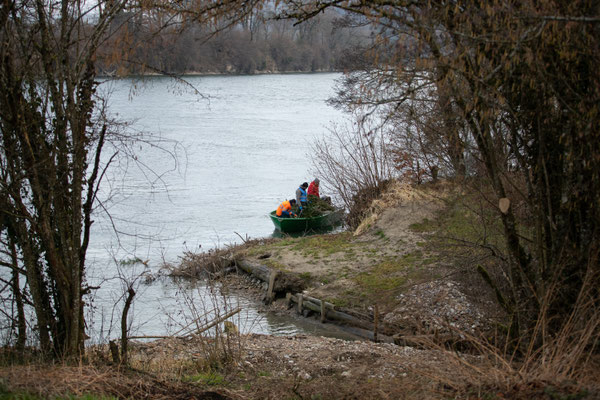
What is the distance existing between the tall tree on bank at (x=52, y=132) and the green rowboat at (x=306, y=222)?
52.9ft

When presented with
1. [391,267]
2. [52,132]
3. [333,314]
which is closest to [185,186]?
[391,267]

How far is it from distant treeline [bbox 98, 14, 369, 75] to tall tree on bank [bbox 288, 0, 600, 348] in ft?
5.40

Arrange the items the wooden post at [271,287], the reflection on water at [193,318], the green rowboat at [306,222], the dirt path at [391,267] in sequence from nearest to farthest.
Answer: the dirt path at [391,267] → the reflection on water at [193,318] → the wooden post at [271,287] → the green rowboat at [306,222]

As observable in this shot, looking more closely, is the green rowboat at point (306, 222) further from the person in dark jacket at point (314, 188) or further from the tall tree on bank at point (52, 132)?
the tall tree on bank at point (52, 132)

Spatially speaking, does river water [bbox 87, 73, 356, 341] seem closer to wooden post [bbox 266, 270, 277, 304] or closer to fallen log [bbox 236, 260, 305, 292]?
wooden post [bbox 266, 270, 277, 304]

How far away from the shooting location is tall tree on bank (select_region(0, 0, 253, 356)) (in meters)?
6.54

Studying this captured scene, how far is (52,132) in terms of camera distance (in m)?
6.90

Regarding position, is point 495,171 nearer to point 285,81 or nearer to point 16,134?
point 16,134

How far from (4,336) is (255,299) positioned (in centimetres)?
991

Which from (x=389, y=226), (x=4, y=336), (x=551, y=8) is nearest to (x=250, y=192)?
(x=389, y=226)

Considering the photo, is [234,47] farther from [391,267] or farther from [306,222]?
[391,267]

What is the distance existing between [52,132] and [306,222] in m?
17.1

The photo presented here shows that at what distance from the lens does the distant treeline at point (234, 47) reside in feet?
22.8

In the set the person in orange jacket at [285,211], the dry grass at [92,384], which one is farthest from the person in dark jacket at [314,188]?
the dry grass at [92,384]
